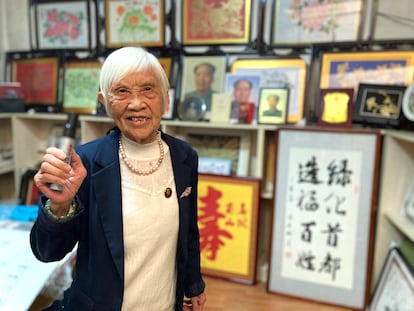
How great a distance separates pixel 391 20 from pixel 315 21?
41 centimetres

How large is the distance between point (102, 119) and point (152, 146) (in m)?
1.51

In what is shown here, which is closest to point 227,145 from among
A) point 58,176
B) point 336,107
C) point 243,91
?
point 243,91

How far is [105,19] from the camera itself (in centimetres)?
247

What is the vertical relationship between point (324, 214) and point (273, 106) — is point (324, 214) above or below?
below

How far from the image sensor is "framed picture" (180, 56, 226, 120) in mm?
2234

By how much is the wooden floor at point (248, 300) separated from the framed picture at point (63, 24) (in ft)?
6.38

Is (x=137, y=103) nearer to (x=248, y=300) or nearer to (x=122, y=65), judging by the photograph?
(x=122, y=65)

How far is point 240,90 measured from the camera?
2.18 metres

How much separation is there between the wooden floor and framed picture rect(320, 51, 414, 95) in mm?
1235

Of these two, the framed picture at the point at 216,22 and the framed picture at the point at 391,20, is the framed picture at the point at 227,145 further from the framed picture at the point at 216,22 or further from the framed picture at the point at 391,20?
the framed picture at the point at 391,20

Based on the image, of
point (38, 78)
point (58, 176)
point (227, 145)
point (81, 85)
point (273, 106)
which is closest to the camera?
point (58, 176)

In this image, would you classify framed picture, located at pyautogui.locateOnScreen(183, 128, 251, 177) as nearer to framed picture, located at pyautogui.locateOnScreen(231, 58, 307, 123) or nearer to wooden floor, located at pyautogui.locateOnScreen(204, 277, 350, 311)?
framed picture, located at pyautogui.locateOnScreen(231, 58, 307, 123)

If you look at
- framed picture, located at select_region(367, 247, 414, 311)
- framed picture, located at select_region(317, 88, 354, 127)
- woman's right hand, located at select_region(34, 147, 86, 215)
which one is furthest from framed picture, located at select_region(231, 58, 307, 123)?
woman's right hand, located at select_region(34, 147, 86, 215)

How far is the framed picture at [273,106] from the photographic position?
2.05m
